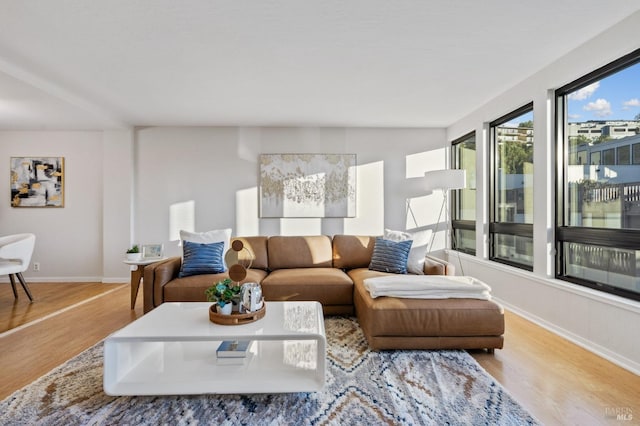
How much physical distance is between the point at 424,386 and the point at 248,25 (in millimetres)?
2632

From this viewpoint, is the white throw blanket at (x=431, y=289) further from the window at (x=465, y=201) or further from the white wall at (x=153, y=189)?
the white wall at (x=153, y=189)

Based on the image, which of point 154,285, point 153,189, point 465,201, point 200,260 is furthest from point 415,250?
point 153,189

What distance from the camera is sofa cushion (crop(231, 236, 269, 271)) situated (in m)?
3.81

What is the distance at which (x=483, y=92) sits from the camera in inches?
146

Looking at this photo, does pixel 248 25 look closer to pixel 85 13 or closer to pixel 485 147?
pixel 85 13

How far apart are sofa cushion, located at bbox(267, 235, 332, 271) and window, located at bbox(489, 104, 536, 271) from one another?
6.67 ft

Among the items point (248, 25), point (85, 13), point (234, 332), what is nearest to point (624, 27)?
point (248, 25)

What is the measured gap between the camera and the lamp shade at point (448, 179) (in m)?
4.06

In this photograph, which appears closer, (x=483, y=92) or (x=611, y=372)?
(x=611, y=372)

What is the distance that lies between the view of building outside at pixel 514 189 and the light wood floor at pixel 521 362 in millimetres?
774

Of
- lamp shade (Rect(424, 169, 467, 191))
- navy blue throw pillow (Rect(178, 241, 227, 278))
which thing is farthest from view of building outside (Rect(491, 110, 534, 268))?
navy blue throw pillow (Rect(178, 241, 227, 278))

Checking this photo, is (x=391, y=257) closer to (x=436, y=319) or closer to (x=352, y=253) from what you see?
(x=352, y=253)

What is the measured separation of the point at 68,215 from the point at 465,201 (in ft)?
19.2

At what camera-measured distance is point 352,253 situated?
12.7 feet
